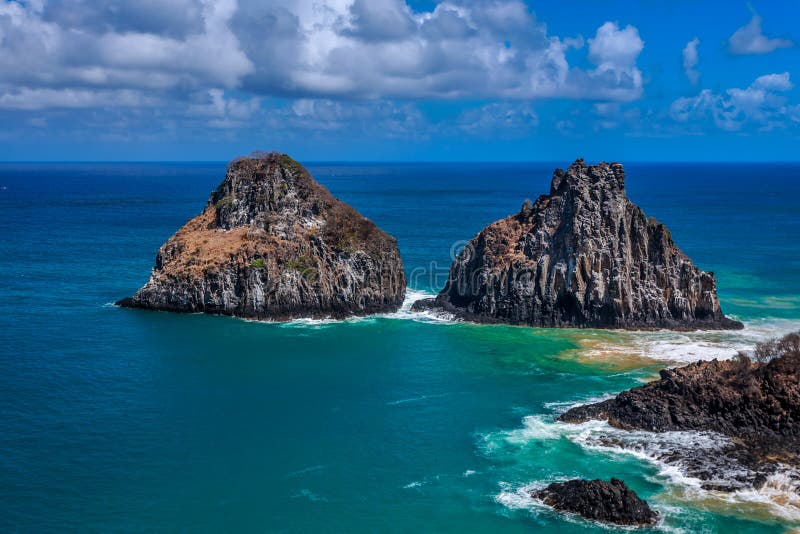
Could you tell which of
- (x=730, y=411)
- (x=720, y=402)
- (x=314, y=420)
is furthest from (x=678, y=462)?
(x=314, y=420)

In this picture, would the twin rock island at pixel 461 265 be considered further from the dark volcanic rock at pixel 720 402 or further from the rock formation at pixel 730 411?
the dark volcanic rock at pixel 720 402

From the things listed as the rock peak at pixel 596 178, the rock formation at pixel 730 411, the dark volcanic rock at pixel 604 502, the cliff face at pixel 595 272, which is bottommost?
the dark volcanic rock at pixel 604 502

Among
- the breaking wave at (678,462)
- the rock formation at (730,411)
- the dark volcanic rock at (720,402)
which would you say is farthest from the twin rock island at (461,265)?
the breaking wave at (678,462)

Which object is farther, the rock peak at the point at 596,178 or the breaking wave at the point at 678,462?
the rock peak at the point at 596,178

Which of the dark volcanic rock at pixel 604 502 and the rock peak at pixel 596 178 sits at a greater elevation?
the rock peak at pixel 596 178

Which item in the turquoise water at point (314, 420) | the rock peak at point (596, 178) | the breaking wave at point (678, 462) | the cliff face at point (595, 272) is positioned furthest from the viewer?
the rock peak at point (596, 178)

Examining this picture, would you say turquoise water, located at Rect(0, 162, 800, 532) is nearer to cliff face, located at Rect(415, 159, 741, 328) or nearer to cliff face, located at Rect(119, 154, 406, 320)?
cliff face, located at Rect(415, 159, 741, 328)

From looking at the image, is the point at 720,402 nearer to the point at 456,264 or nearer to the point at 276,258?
the point at 456,264

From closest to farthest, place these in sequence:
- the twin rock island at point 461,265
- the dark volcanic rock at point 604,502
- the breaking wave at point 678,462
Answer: the dark volcanic rock at point 604,502 < the breaking wave at point 678,462 < the twin rock island at point 461,265

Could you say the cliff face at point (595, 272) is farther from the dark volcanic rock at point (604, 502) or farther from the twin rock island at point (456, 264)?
the dark volcanic rock at point (604, 502)
